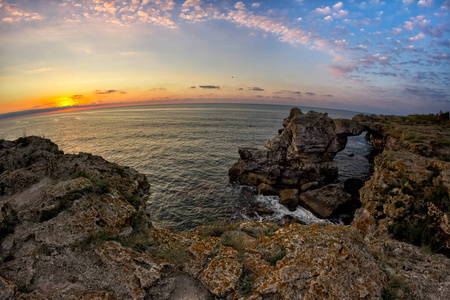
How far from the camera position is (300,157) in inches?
1323

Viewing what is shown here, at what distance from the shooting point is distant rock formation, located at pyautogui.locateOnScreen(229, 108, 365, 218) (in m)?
32.6

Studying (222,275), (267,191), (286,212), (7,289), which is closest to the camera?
(7,289)

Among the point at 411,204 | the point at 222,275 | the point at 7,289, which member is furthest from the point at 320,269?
the point at 411,204

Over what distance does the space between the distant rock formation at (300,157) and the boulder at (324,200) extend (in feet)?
14.0

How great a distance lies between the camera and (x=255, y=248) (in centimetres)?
673

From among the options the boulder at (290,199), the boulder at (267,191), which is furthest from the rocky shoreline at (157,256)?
the boulder at (267,191)

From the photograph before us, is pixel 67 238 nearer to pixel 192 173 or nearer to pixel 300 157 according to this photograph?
pixel 192 173

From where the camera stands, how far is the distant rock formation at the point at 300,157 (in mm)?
32644

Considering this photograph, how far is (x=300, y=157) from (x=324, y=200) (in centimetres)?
960

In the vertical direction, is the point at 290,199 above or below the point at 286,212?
above

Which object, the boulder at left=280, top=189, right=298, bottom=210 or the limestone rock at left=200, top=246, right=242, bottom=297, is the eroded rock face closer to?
the limestone rock at left=200, top=246, right=242, bottom=297

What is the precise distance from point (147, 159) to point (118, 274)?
4070 cm

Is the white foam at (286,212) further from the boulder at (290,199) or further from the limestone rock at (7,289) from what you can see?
the limestone rock at (7,289)

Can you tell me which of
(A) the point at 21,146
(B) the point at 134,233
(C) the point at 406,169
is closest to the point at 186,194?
(A) the point at 21,146
